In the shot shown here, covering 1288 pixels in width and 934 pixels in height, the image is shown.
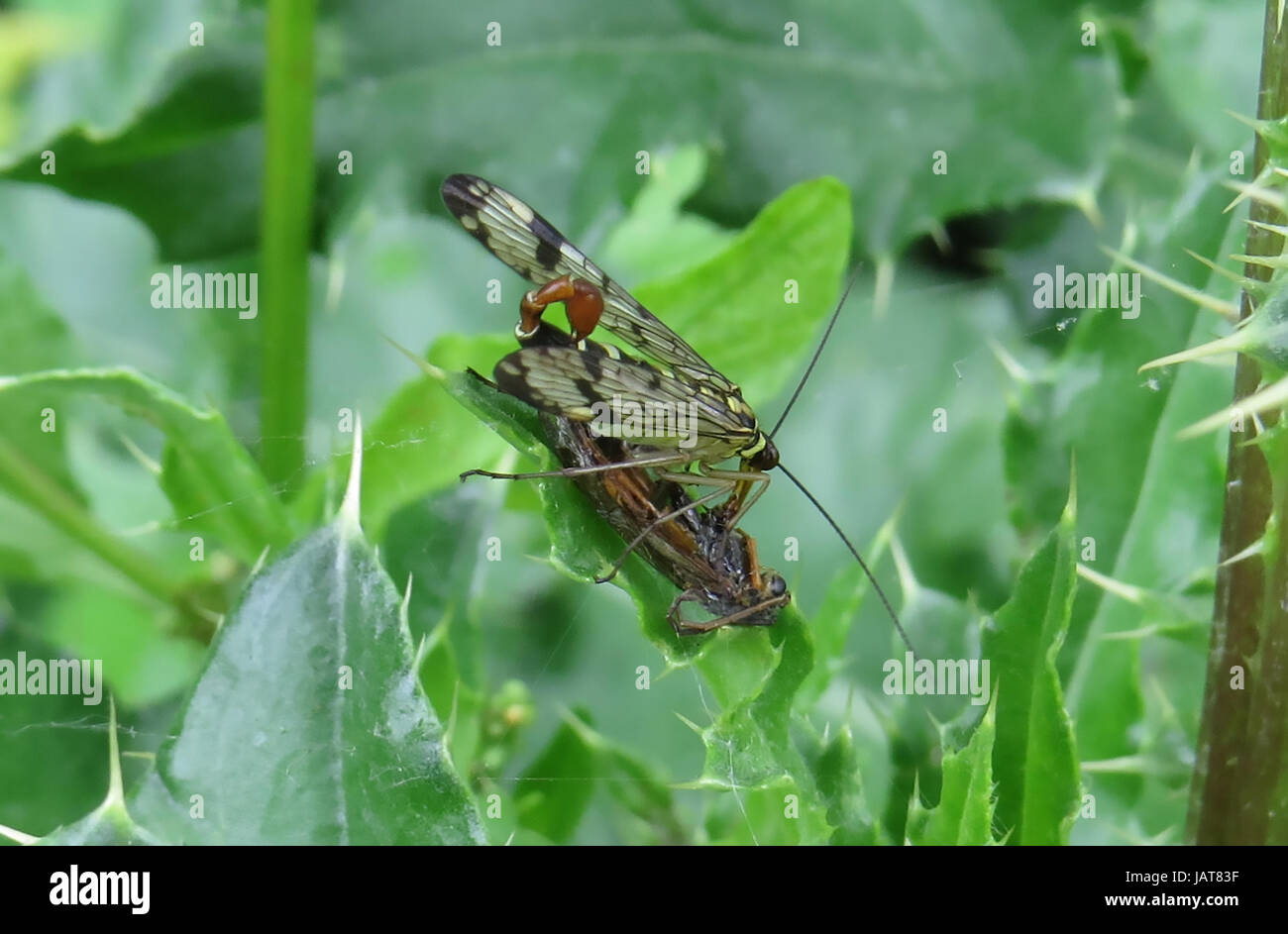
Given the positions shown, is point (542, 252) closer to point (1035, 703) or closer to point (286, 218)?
point (286, 218)

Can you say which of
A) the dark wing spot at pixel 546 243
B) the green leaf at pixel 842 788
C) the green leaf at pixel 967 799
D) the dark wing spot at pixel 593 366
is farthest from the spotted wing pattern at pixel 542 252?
the green leaf at pixel 967 799

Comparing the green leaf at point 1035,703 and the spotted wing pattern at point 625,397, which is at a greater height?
the spotted wing pattern at point 625,397

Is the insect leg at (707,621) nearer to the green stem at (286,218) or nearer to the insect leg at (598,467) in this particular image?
the insect leg at (598,467)

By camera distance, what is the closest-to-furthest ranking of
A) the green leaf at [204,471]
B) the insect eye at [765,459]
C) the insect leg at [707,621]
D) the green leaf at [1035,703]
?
1. the green leaf at [1035,703]
2. the insect leg at [707,621]
3. the green leaf at [204,471]
4. the insect eye at [765,459]

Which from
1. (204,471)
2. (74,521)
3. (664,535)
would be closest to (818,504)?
(664,535)

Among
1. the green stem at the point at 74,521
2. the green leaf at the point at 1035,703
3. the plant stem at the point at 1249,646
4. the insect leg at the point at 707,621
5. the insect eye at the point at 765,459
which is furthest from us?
the green stem at the point at 74,521
